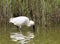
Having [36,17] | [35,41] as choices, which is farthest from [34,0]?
[35,41]

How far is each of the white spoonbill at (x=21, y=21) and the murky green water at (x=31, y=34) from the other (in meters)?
0.15

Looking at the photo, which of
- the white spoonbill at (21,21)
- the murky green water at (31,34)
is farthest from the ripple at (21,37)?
the white spoonbill at (21,21)

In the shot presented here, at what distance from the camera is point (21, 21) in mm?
8344

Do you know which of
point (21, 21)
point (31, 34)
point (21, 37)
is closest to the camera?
point (21, 37)

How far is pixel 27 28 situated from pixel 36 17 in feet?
1.44

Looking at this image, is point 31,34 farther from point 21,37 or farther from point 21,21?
point 21,21

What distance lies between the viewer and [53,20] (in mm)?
8680

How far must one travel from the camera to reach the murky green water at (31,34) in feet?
22.7

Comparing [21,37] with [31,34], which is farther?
[31,34]

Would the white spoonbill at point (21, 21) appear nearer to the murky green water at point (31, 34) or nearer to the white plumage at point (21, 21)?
the white plumage at point (21, 21)

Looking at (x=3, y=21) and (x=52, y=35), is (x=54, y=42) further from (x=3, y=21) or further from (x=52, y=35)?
(x=3, y=21)

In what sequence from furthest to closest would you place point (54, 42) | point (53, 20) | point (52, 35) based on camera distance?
point (53, 20) < point (52, 35) < point (54, 42)

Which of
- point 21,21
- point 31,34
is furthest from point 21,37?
point 21,21

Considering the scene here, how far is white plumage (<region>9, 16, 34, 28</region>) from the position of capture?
8.22 m
